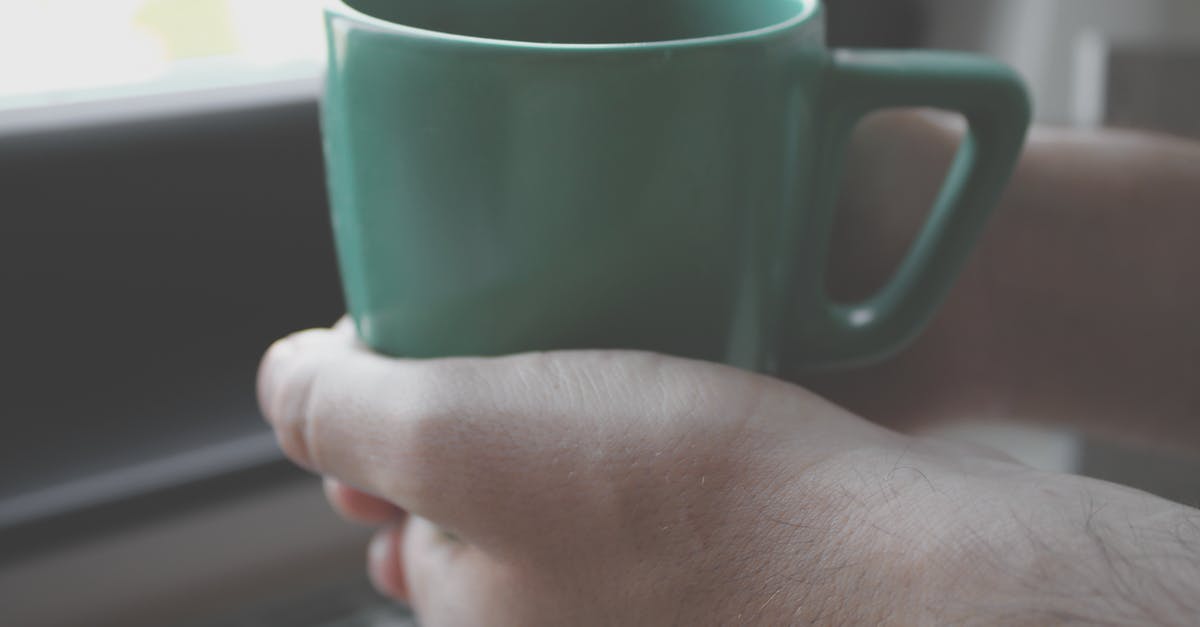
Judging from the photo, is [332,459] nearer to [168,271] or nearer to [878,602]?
[878,602]

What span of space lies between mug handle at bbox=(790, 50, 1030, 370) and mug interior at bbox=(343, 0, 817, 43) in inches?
2.0

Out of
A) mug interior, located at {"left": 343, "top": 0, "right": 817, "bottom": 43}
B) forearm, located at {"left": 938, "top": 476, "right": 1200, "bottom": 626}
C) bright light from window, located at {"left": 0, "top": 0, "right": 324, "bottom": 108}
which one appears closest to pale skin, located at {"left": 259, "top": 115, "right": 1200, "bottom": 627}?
forearm, located at {"left": 938, "top": 476, "right": 1200, "bottom": 626}

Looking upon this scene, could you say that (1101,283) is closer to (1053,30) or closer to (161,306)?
(1053,30)

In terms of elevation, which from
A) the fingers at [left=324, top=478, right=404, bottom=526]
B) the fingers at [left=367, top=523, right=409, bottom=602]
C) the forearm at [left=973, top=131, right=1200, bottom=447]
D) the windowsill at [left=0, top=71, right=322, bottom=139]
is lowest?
the fingers at [left=367, top=523, right=409, bottom=602]

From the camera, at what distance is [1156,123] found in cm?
76

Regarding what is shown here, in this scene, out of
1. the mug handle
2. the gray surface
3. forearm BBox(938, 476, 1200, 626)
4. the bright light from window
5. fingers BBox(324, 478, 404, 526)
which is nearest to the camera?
forearm BBox(938, 476, 1200, 626)

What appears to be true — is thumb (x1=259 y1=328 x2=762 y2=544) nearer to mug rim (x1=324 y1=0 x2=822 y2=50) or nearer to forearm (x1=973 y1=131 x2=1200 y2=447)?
mug rim (x1=324 y1=0 x2=822 y2=50)

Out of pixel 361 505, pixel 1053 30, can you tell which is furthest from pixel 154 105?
pixel 1053 30

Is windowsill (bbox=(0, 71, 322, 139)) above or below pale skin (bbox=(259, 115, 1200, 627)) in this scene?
above

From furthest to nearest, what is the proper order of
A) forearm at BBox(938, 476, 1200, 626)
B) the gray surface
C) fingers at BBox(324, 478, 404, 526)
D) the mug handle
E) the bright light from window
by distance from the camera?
the gray surface → the bright light from window → fingers at BBox(324, 478, 404, 526) → the mug handle → forearm at BBox(938, 476, 1200, 626)

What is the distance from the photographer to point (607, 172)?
0.32 m

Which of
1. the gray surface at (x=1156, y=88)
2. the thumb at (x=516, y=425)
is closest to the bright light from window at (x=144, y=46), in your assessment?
the thumb at (x=516, y=425)

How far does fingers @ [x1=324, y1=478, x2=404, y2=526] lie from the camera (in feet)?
1.53

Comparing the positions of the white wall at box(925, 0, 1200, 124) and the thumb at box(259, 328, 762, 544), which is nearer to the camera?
the thumb at box(259, 328, 762, 544)
